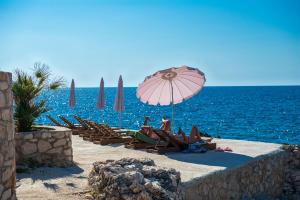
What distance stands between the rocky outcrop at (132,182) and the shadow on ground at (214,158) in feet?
8.34

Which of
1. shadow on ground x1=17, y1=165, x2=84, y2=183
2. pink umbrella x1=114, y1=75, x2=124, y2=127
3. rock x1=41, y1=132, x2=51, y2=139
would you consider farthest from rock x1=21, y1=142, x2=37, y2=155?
pink umbrella x1=114, y1=75, x2=124, y2=127

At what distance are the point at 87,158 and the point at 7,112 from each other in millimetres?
4839

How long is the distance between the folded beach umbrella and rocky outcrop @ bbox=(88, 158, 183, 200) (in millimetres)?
4871

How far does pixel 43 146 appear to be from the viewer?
8477 mm

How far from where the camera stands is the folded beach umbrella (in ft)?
37.5

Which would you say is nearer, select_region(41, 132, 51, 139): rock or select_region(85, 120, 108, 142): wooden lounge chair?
select_region(41, 132, 51, 139): rock

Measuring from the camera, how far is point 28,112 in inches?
353

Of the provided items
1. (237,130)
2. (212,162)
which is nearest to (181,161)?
(212,162)

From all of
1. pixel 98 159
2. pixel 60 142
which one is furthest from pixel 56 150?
pixel 98 159

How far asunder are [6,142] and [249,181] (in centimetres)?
637

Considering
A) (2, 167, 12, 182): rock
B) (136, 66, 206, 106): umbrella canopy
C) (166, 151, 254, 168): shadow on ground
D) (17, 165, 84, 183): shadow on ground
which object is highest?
(136, 66, 206, 106): umbrella canopy

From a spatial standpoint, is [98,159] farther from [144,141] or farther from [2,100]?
[2,100]

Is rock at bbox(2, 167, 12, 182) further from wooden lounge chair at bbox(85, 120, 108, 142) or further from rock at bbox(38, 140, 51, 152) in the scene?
wooden lounge chair at bbox(85, 120, 108, 142)

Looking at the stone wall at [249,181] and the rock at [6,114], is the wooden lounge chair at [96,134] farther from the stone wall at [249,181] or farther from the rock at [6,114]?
the rock at [6,114]
